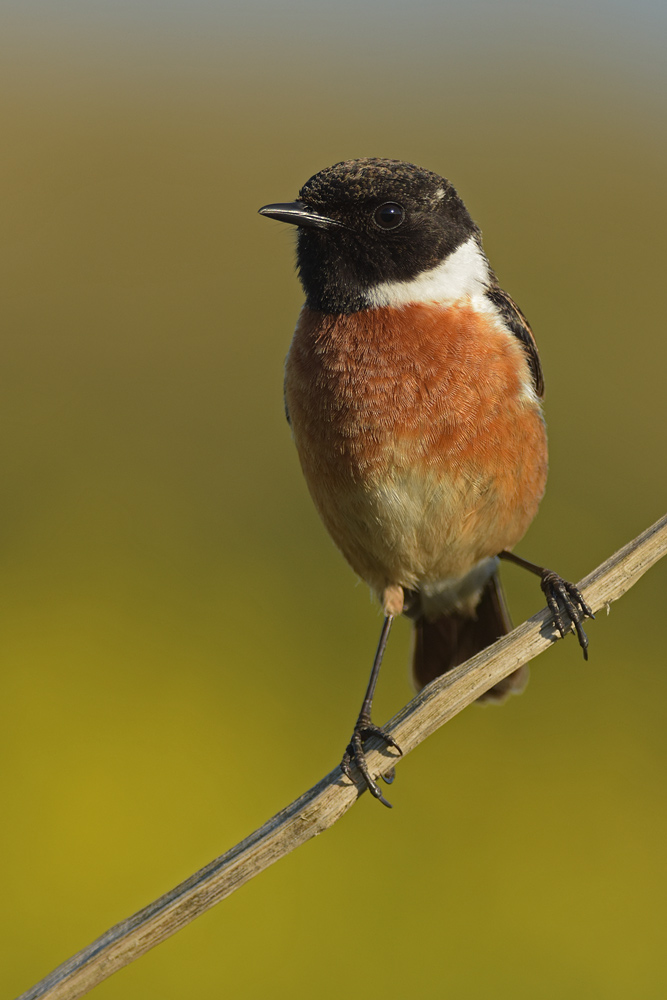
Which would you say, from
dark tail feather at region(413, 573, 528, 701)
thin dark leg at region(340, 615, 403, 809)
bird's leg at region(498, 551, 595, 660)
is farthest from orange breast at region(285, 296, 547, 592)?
dark tail feather at region(413, 573, 528, 701)

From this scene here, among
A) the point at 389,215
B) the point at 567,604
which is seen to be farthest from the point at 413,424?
the point at 567,604

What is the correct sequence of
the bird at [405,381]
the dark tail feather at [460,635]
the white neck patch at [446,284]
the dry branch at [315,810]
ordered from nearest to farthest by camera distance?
the dry branch at [315,810], the bird at [405,381], the white neck patch at [446,284], the dark tail feather at [460,635]

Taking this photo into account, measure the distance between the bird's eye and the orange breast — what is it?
0.30 metres

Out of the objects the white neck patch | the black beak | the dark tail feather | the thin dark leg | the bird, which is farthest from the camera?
the dark tail feather

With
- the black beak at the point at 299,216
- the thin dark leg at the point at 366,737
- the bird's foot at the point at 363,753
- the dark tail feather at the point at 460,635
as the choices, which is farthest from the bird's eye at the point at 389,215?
the dark tail feather at the point at 460,635

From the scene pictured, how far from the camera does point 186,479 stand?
250 inches

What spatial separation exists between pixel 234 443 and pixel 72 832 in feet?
9.32

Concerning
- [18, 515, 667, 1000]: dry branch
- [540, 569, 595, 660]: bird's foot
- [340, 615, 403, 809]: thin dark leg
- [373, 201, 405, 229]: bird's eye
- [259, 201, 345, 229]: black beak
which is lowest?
[540, 569, 595, 660]: bird's foot

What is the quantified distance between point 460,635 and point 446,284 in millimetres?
1862

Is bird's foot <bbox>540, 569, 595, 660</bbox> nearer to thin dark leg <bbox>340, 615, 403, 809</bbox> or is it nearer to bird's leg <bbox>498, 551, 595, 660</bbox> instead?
bird's leg <bbox>498, 551, 595, 660</bbox>

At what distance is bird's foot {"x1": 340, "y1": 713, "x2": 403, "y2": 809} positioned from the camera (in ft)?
9.96

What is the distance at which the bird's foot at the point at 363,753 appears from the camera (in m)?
3.03

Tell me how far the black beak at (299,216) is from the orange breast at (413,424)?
329 mm

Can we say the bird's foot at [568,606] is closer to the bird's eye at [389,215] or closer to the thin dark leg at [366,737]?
the thin dark leg at [366,737]
